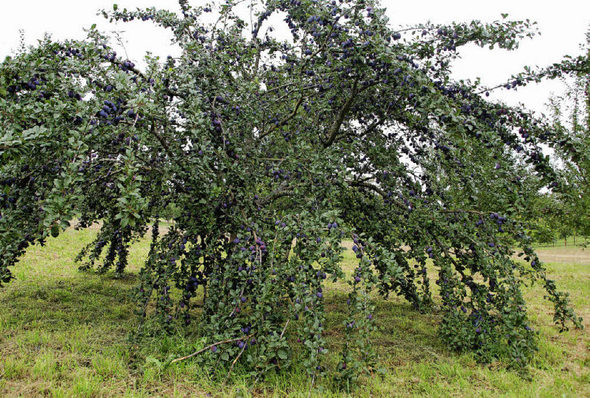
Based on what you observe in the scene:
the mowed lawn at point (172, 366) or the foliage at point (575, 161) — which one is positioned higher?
the foliage at point (575, 161)

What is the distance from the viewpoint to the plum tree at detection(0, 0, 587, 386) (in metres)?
2.50

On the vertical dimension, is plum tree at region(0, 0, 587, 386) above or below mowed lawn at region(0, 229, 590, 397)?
above

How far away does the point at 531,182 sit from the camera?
11.8ft

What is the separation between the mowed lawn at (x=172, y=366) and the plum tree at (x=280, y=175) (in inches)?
8.4

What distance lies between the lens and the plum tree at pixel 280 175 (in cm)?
250

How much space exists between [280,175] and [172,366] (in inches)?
77.4

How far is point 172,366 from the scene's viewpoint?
2891 millimetres

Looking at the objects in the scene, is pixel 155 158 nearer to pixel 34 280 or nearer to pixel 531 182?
pixel 531 182

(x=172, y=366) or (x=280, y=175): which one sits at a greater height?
(x=280, y=175)

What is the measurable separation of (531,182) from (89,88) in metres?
3.97

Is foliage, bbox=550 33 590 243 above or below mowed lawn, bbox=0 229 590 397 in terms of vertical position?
above

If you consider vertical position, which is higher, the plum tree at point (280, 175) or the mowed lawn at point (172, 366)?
the plum tree at point (280, 175)

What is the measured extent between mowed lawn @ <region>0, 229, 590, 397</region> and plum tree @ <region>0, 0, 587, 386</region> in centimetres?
21

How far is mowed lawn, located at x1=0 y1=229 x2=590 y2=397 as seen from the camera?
264 cm
